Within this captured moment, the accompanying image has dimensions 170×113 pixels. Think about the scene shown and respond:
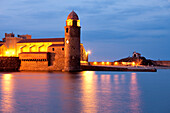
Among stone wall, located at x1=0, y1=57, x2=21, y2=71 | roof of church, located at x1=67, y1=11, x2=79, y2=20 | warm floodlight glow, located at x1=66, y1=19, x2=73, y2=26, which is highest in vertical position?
roof of church, located at x1=67, y1=11, x2=79, y2=20

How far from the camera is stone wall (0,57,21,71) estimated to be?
5862cm

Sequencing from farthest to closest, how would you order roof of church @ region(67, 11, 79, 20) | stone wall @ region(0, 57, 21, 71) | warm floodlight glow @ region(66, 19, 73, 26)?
stone wall @ region(0, 57, 21, 71)
roof of church @ region(67, 11, 79, 20)
warm floodlight glow @ region(66, 19, 73, 26)

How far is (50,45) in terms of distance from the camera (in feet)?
189

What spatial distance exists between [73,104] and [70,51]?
119 feet

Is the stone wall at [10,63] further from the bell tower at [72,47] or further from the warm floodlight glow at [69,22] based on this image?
the warm floodlight glow at [69,22]

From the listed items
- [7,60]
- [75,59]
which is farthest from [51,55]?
[7,60]

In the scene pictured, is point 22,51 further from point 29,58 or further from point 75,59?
point 75,59

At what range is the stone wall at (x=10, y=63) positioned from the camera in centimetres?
5862

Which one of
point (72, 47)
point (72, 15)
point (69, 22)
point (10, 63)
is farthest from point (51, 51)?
point (10, 63)

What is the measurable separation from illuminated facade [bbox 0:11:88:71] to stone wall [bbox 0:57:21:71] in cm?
114

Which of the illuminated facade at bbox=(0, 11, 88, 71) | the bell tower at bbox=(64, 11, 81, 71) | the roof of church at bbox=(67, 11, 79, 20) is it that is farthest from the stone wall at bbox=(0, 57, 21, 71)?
the roof of church at bbox=(67, 11, 79, 20)

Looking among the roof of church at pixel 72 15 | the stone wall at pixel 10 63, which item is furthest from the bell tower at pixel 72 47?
the stone wall at pixel 10 63

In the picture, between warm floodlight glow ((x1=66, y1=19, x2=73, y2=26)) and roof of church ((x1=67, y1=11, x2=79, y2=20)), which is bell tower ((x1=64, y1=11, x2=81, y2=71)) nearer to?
warm floodlight glow ((x1=66, y1=19, x2=73, y2=26))

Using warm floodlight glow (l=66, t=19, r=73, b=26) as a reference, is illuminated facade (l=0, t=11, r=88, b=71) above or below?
below
